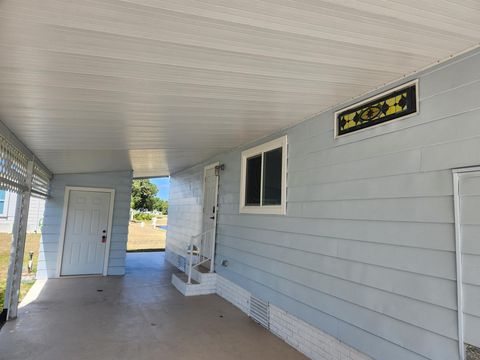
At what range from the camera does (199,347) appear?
3488 mm

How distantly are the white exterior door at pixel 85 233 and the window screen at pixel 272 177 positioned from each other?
4503 mm

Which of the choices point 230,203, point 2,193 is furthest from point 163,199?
point 230,203

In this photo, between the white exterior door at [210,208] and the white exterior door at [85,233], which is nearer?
the white exterior door at [210,208]

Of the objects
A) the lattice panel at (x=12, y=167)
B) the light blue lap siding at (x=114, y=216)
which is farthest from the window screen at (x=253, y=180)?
the light blue lap siding at (x=114, y=216)

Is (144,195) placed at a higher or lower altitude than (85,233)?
higher

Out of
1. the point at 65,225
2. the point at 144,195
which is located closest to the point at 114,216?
the point at 65,225

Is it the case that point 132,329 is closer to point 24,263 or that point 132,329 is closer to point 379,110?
point 379,110

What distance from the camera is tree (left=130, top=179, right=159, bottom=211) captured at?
2527 centimetres

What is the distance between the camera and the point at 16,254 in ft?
14.0

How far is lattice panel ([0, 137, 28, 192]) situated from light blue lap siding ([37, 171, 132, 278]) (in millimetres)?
2824

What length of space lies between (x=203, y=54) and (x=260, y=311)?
3423 millimetres

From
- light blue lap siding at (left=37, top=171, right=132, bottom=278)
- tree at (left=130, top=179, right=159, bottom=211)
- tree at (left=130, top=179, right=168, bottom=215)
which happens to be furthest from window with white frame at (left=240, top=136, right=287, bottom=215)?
tree at (left=130, top=179, right=159, bottom=211)

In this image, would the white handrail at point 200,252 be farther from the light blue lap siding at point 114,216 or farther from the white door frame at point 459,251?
the white door frame at point 459,251

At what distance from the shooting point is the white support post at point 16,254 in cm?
417
